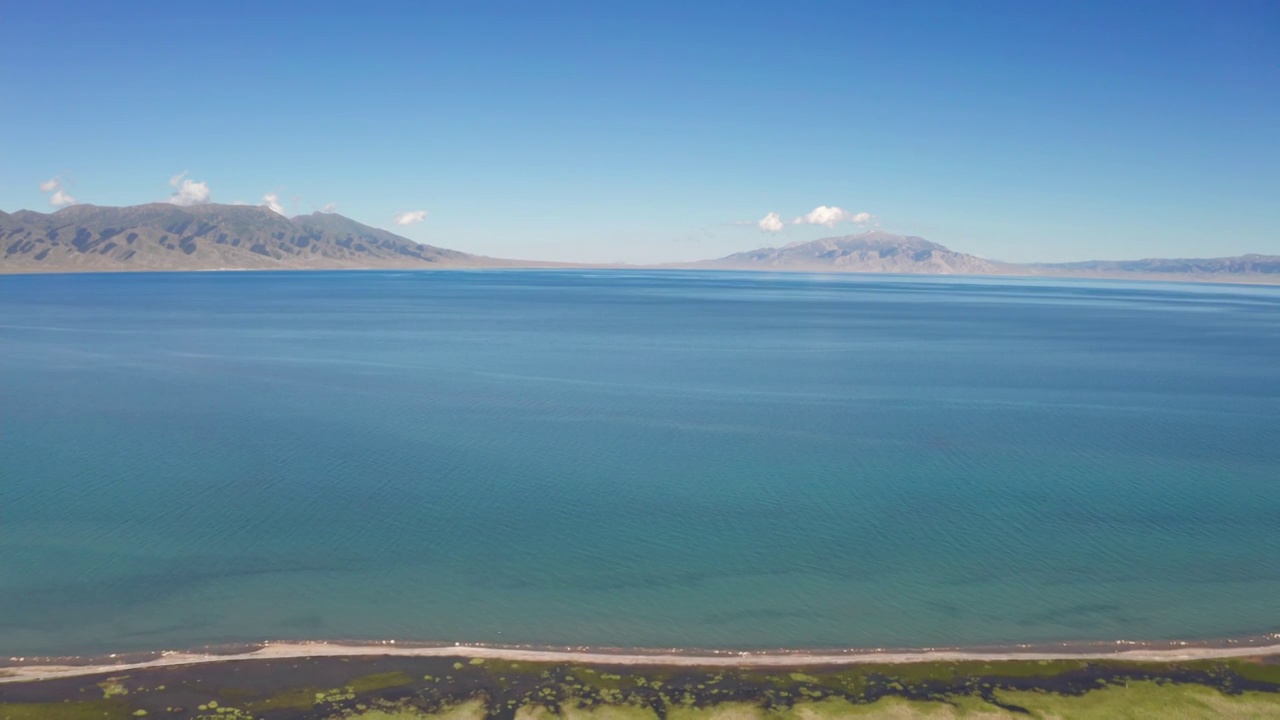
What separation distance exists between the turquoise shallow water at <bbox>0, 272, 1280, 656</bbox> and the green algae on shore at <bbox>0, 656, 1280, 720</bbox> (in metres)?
2.25

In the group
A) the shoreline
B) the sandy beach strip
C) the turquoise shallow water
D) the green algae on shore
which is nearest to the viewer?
the green algae on shore

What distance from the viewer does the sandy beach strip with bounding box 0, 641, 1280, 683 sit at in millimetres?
20344

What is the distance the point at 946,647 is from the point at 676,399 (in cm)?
3437

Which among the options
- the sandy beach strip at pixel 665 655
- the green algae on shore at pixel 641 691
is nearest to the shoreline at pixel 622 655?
the sandy beach strip at pixel 665 655

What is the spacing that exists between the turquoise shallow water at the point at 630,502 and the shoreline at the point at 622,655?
2.77 feet

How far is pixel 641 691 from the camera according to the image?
1883cm

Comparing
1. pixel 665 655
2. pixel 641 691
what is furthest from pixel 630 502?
pixel 641 691

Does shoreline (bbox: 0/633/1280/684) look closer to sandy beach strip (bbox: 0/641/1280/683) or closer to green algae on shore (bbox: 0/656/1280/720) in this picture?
sandy beach strip (bbox: 0/641/1280/683)

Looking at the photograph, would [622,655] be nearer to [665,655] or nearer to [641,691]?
[665,655]

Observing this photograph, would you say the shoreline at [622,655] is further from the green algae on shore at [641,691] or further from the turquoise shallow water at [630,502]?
the turquoise shallow water at [630,502]

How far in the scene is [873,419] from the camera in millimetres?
49312

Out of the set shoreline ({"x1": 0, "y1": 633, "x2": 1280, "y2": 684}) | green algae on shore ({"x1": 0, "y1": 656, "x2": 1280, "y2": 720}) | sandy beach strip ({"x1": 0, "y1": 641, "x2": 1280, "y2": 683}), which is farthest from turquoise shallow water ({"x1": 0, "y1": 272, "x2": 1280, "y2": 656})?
green algae on shore ({"x1": 0, "y1": 656, "x2": 1280, "y2": 720})

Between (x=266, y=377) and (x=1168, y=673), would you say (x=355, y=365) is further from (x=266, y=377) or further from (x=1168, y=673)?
(x=1168, y=673)

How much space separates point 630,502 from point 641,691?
14489mm
